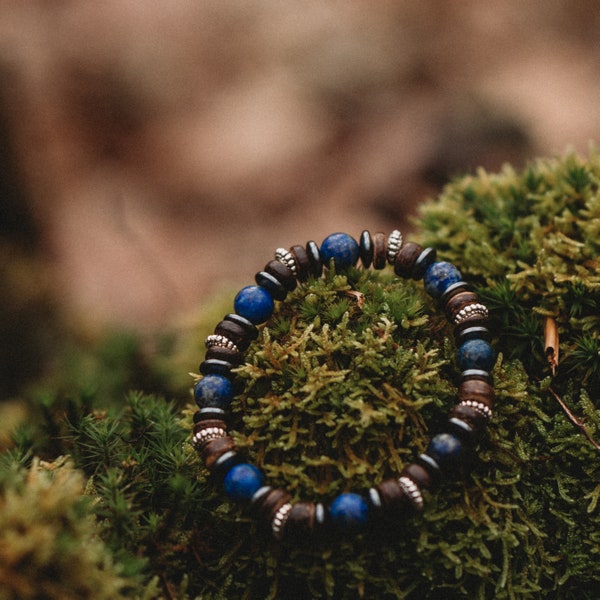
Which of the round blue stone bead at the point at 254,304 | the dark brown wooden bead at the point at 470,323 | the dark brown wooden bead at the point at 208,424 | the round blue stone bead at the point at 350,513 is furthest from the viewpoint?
the round blue stone bead at the point at 254,304

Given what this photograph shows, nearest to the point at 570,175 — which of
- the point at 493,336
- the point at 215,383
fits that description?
the point at 493,336

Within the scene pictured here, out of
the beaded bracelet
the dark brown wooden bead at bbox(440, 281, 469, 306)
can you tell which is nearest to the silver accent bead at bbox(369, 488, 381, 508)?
the beaded bracelet

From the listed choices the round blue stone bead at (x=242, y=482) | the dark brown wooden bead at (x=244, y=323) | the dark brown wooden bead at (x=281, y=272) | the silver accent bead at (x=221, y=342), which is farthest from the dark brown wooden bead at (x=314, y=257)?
the round blue stone bead at (x=242, y=482)

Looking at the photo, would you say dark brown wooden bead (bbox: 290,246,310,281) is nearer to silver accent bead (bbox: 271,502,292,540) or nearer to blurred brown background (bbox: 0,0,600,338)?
silver accent bead (bbox: 271,502,292,540)

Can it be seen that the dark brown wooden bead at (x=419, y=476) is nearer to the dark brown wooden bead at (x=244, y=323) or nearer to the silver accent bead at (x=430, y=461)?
the silver accent bead at (x=430, y=461)

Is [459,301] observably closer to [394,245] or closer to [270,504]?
[394,245]
